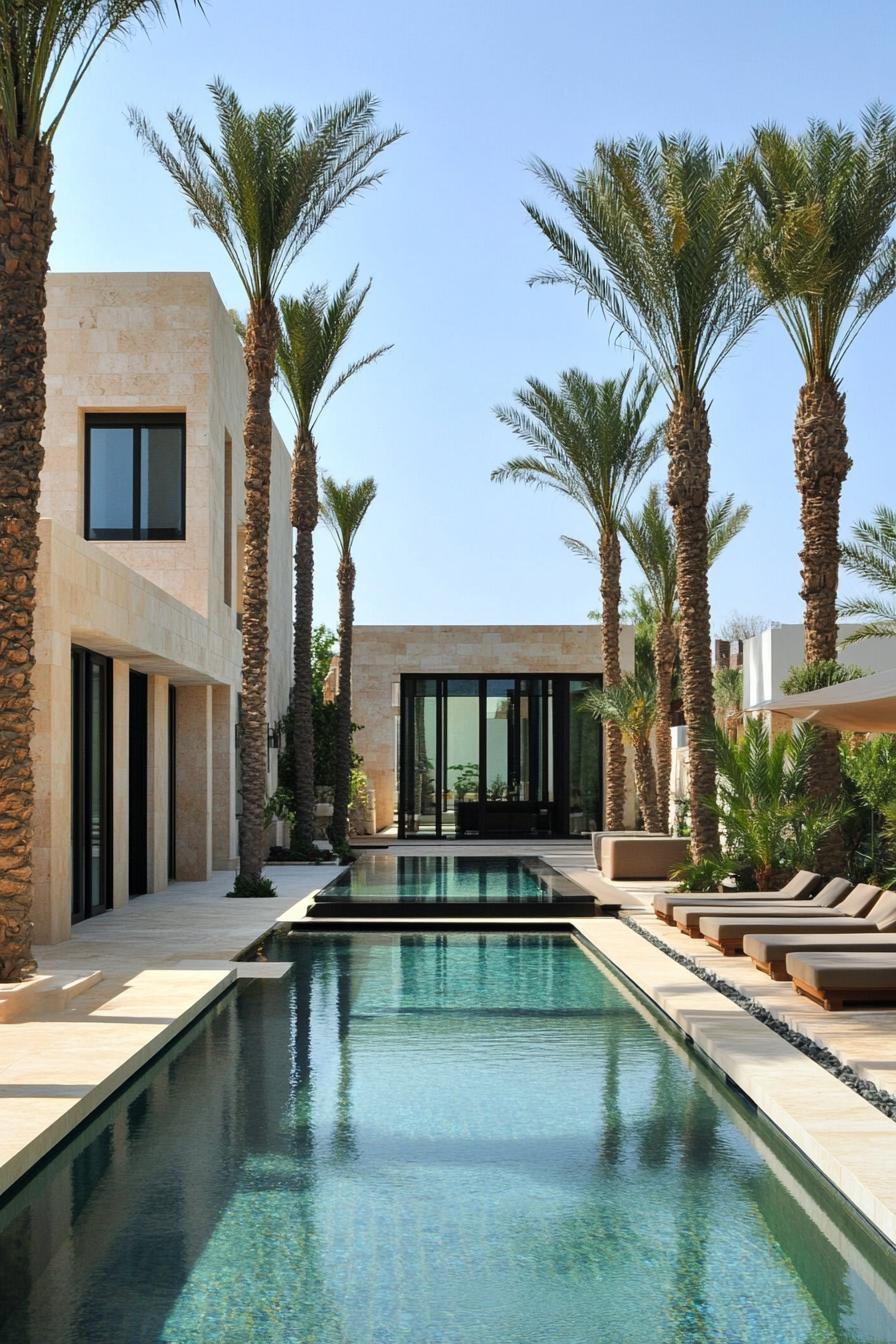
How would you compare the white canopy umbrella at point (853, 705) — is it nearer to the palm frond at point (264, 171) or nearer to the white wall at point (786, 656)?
the palm frond at point (264, 171)

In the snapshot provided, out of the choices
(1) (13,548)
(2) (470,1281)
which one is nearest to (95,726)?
(1) (13,548)

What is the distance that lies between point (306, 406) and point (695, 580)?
942 cm

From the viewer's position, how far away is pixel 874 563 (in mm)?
22172

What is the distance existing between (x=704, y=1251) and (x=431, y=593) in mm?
Result: 55953

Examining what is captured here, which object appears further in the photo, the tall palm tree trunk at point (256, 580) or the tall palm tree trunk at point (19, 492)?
the tall palm tree trunk at point (256, 580)

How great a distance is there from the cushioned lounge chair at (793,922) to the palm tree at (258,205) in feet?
27.2

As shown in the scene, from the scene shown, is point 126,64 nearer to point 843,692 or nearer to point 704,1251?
point 843,692

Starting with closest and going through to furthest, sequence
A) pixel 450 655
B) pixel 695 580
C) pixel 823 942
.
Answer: pixel 823 942 < pixel 695 580 < pixel 450 655

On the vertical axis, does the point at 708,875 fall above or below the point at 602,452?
below

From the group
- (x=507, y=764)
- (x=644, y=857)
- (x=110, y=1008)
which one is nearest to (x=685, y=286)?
(x=644, y=857)

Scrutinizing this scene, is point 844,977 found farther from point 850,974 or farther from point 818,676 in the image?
point 818,676

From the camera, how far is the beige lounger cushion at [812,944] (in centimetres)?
1092

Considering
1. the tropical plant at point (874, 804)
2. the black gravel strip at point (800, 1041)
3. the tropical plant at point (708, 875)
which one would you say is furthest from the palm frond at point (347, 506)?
the black gravel strip at point (800, 1041)

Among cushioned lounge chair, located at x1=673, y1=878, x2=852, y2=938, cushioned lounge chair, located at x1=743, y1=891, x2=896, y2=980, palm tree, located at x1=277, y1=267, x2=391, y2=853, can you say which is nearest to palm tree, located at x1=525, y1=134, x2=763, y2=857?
cushioned lounge chair, located at x1=673, y1=878, x2=852, y2=938
